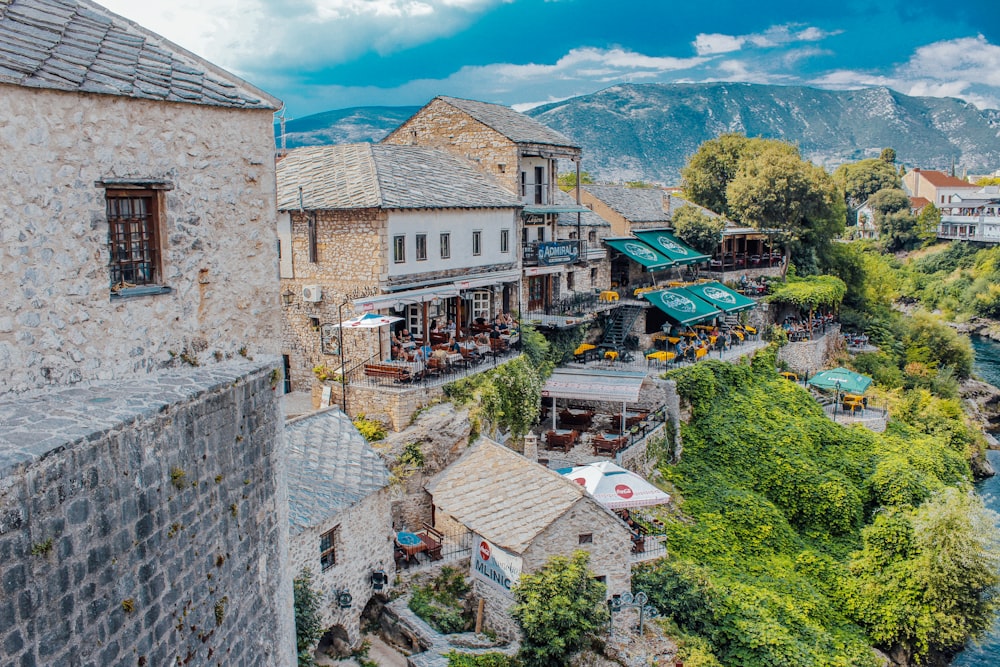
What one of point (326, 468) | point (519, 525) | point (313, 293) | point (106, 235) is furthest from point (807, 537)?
point (106, 235)

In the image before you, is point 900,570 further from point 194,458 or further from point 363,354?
point 194,458

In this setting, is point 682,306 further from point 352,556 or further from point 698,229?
point 352,556

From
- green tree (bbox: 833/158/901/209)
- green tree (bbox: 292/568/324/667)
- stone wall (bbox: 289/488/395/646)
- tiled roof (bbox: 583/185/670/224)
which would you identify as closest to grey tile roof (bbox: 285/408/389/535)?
stone wall (bbox: 289/488/395/646)

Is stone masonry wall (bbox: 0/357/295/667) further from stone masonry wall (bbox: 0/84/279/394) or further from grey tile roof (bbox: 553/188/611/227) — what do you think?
grey tile roof (bbox: 553/188/611/227)

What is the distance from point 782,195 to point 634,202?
7.94m

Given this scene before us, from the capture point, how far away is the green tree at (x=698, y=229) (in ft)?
141

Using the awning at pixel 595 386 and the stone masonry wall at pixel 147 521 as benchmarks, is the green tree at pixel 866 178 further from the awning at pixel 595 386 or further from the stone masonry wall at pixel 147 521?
the stone masonry wall at pixel 147 521

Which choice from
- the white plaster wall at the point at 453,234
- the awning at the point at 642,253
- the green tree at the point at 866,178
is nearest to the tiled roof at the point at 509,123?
the white plaster wall at the point at 453,234

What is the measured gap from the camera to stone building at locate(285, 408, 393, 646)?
1511cm

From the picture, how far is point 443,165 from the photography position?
1112 inches

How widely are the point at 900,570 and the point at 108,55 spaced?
24.1m

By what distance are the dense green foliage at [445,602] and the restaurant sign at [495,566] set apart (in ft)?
1.48

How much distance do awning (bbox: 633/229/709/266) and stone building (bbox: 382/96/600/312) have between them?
791 cm

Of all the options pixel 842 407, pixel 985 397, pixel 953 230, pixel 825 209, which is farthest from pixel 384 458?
pixel 953 230
